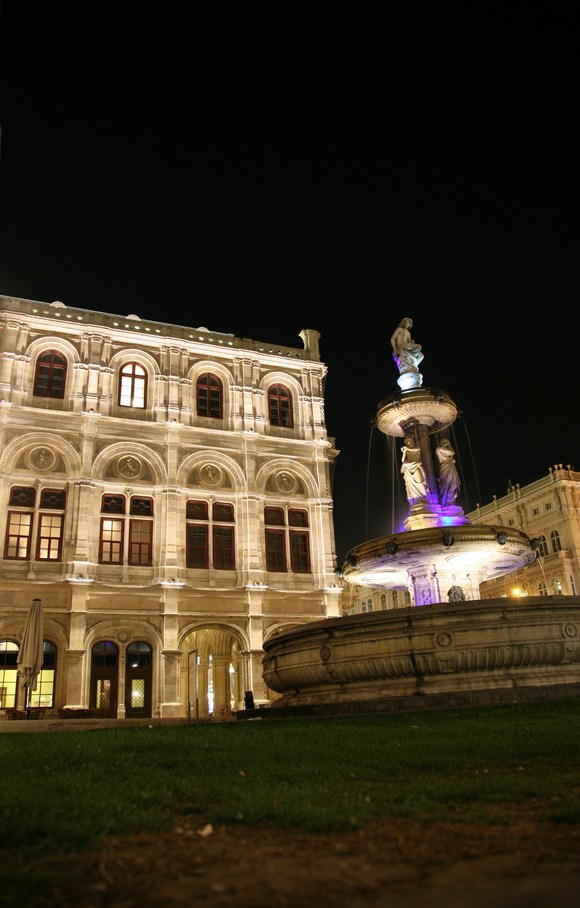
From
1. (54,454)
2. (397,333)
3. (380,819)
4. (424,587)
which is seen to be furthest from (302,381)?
(380,819)

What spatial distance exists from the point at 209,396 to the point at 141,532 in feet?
25.7

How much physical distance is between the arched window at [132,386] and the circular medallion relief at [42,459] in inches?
160

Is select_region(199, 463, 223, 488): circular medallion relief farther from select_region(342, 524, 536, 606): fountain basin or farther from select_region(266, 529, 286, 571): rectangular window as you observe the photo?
select_region(342, 524, 536, 606): fountain basin

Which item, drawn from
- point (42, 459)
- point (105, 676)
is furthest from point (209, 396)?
point (105, 676)

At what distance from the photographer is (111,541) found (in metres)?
30.2

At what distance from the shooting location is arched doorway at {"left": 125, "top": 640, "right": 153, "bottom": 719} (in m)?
28.6

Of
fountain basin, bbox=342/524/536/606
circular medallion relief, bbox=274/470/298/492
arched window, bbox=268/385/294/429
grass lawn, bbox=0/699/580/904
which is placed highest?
arched window, bbox=268/385/294/429

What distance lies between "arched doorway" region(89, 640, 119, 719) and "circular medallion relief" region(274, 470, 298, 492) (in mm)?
10652

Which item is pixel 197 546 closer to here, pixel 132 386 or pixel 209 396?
pixel 209 396

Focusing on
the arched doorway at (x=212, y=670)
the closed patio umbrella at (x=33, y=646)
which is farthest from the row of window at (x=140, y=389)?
the closed patio umbrella at (x=33, y=646)

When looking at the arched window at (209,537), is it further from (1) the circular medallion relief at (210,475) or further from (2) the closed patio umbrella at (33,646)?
(2) the closed patio umbrella at (33,646)

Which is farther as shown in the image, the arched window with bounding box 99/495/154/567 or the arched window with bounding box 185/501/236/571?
the arched window with bounding box 185/501/236/571

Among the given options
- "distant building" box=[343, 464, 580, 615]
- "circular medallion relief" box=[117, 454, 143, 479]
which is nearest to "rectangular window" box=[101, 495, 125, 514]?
"circular medallion relief" box=[117, 454, 143, 479]

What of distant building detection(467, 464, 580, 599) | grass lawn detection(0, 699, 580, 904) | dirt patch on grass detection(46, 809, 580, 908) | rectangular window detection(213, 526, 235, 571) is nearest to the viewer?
dirt patch on grass detection(46, 809, 580, 908)
